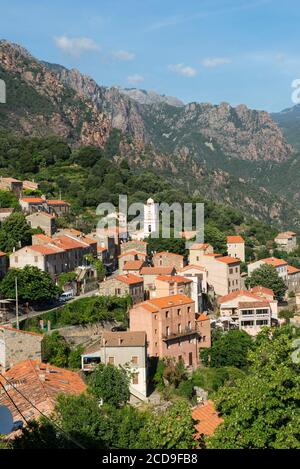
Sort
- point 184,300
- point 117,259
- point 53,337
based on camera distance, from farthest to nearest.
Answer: point 117,259
point 184,300
point 53,337

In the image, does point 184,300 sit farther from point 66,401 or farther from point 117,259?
point 66,401

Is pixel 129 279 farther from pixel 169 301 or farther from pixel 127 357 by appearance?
pixel 127 357

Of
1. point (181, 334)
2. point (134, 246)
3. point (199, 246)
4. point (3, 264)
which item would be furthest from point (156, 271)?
point (3, 264)

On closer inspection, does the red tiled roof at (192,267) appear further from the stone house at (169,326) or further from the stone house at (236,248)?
the stone house at (236,248)

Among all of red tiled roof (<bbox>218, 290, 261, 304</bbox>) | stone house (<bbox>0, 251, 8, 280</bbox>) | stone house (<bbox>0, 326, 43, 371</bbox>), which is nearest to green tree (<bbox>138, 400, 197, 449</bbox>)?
stone house (<bbox>0, 326, 43, 371</bbox>)

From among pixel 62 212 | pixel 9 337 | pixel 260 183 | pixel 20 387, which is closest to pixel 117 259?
pixel 62 212

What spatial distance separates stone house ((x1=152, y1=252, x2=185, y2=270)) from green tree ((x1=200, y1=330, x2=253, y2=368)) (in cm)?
994

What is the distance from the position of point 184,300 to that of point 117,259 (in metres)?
12.9

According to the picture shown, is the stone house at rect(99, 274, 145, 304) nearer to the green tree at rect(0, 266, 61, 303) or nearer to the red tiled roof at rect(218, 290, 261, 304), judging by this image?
the green tree at rect(0, 266, 61, 303)

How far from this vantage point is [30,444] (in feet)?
47.5

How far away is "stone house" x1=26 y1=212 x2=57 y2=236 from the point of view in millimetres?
44469

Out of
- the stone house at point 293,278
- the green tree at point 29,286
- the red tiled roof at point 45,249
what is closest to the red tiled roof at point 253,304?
the red tiled roof at point 45,249

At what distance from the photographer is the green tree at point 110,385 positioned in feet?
78.1

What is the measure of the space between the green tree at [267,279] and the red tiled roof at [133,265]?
905 cm
